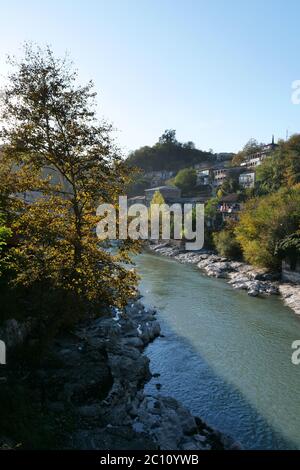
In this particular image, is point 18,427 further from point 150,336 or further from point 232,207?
point 232,207

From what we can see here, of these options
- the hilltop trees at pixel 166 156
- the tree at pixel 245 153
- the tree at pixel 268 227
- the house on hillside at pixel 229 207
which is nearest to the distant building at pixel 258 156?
the tree at pixel 245 153

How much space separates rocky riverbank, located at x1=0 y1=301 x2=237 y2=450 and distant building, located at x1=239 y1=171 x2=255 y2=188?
56.9 meters

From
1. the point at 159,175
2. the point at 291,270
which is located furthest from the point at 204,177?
the point at 291,270

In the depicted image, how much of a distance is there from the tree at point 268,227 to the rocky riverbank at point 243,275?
4.18 feet

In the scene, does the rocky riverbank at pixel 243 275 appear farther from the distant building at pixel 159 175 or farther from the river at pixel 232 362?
the distant building at pixel 159 175

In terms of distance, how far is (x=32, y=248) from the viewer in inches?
524

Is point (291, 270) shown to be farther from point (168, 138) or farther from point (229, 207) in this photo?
point (168, 138)

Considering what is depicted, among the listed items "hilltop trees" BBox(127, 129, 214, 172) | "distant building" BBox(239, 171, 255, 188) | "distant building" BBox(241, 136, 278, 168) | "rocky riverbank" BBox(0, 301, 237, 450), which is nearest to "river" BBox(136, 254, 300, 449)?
"rocky riverbank" BBox(0, 301, 237, 450)

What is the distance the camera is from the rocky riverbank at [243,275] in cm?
2961

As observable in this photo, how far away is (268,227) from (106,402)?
26571mm

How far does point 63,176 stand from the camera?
14.1 m

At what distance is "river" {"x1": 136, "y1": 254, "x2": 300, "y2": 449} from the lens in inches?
520

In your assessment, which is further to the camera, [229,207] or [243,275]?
[229,207]

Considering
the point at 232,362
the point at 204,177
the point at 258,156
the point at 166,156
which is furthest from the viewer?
the point at 166,156
